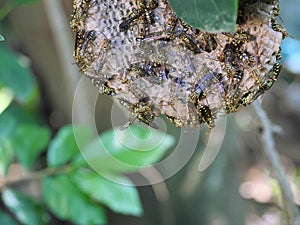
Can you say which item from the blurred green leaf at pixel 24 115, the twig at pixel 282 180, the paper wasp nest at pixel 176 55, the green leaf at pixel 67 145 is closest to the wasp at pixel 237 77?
the paper wasp nest at pixel 176 55

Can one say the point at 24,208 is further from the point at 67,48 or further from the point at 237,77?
the point at 237,77

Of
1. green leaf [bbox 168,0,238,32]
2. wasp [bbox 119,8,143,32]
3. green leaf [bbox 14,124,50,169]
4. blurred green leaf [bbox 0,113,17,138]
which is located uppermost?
wasp [bbox 119,8,143,32]

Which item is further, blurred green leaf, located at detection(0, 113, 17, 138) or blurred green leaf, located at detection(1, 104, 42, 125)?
blurred green leaf, located at detection(1, 104, 42, 125)

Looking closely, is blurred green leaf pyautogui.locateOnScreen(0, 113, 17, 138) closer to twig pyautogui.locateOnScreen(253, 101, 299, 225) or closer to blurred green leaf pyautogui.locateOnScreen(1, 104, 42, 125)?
blurred green leaf pyautogui.locateOnScreen(1, 104, 42, 125)

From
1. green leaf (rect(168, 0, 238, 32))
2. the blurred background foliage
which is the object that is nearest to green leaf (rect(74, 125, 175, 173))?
the blurred background foliage

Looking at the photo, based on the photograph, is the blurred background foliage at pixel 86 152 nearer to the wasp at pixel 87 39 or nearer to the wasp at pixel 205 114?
the wasp at pixel 205 114
